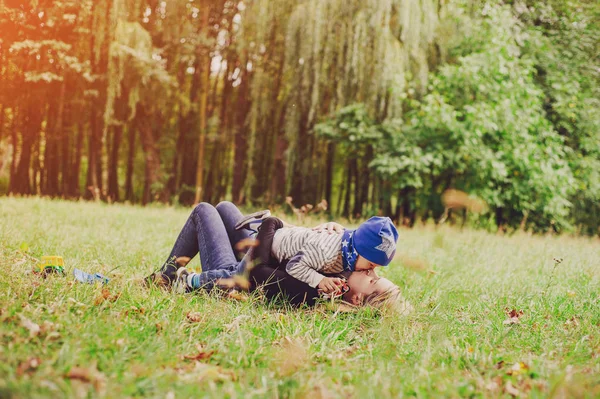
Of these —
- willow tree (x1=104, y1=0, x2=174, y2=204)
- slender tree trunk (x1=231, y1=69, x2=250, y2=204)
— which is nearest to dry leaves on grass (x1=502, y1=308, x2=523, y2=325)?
willow tree (x1=104, y1=0, x2=174, y2=204)

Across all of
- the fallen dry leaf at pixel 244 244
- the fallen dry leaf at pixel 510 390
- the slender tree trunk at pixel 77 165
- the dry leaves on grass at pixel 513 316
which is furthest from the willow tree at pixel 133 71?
the fallen dry leaf at pixel 510 390

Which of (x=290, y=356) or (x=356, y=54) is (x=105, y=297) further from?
(x=356, y=54)

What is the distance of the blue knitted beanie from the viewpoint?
275 cm

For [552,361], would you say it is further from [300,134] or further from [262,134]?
[262,134]

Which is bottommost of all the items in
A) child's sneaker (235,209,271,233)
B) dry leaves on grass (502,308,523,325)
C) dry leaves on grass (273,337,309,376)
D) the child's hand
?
dry leaves on grass (273,337,309,376)

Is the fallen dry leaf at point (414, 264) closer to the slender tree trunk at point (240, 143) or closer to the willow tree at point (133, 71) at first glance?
the willow tree at point (133, 71)

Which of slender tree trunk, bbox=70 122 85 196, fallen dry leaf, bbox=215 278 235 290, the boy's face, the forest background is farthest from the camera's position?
slender tree trunk, bbox=70 122 85 196

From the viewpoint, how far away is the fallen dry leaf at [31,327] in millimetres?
1968

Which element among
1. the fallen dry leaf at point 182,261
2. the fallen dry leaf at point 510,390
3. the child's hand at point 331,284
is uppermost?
the child's hand at point 331,284

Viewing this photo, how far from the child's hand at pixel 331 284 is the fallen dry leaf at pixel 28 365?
1.57m

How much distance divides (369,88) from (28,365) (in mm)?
9626

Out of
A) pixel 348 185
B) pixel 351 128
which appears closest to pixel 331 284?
pixel 351 128

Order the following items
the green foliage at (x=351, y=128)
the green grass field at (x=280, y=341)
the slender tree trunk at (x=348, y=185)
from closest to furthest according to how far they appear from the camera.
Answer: the green grass field at (x=280, y=341) < the green foliage at (x=351, y=128) < the slender tree trunk at (x=348, y=185)

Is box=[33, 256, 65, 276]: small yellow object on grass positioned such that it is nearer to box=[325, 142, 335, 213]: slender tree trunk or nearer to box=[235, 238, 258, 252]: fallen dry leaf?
box=[235, 238, 258, 252]: fallen dry leaf
